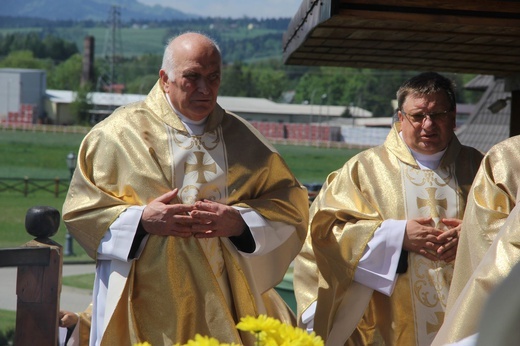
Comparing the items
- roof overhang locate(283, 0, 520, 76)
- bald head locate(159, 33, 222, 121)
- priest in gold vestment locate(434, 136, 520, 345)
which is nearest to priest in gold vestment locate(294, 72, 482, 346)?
roof overhang locate(283, 0, 520, 76)

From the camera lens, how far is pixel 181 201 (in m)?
4.07

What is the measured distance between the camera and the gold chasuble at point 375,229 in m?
4.46

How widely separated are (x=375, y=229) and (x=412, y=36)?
3.78ft

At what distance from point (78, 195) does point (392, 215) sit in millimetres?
1429

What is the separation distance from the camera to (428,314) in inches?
176

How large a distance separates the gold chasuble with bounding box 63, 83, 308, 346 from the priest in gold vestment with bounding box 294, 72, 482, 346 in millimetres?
358

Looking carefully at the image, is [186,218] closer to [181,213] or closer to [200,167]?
[181,213]

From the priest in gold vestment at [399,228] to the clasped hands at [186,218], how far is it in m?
0.81

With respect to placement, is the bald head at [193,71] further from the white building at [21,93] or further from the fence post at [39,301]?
the white building at [21,93]

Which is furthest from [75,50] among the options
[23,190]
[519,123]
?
[519,123]

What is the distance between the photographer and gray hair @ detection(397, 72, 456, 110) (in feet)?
14.5

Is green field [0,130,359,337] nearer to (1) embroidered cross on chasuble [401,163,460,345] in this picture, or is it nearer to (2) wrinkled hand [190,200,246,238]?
(1) embroidered cross on chasuble [401,163,460,345]

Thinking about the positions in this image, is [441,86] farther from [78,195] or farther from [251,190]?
[78,195]

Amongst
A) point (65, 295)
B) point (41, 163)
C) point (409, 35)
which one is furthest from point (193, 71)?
point (41, 163)
